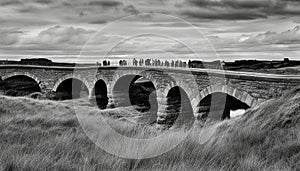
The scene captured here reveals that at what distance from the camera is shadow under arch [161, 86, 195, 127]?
22.3 metres

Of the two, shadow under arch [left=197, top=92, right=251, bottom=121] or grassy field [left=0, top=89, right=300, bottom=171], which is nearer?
grassy field [left=0, top=89, right=300, bottom=171]

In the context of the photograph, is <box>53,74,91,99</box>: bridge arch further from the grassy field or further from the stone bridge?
the grassy field

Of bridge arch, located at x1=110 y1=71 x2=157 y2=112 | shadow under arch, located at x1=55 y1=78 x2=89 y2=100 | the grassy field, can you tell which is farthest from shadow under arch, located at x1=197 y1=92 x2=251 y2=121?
shadow under arch, located at x1=55 y1=78 x2=89 y2=100

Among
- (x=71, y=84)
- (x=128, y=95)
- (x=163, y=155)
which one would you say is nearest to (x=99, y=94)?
(x=128, y=95)

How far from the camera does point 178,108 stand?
2316 cm

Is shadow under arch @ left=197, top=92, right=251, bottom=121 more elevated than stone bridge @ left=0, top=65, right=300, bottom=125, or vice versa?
stone bridge @ left=0, top=65, right=300, bottom=125

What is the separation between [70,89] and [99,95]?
5.33m

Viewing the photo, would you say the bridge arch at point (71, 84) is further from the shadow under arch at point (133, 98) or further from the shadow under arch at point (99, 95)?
the shadow under arch at point (133, 98)

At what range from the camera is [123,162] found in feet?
12.7

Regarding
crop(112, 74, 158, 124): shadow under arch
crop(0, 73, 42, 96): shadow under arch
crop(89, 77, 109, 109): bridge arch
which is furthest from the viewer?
crop(0, 73, 42, 96): shadow under arch

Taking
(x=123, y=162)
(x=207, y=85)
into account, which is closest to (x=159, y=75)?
(x=207, y=85)

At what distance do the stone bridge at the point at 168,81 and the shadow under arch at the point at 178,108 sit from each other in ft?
0.58

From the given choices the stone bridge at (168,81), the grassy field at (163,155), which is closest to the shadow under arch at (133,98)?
the stone bridge at (168,81)

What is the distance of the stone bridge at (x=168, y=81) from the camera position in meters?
14.4
